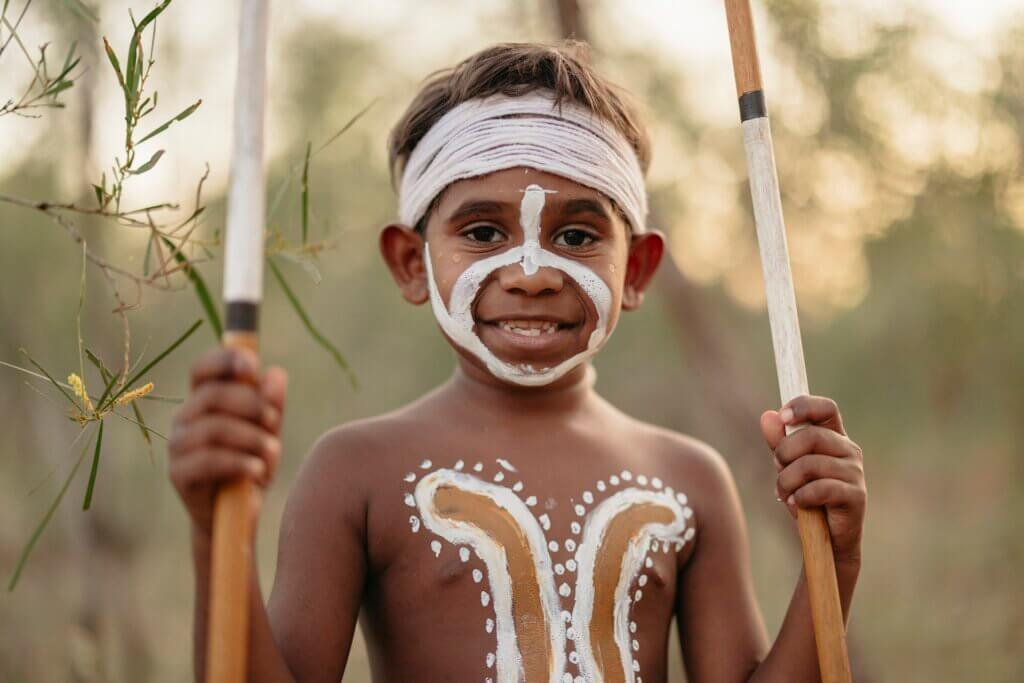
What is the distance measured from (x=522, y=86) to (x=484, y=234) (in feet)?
1.19

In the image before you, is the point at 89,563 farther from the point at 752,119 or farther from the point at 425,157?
the point at 752,119

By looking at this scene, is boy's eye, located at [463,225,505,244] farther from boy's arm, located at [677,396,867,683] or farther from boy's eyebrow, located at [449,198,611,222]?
boy's arm, located at [677,396,867,683]

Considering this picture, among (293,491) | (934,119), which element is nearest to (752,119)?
(293,491)

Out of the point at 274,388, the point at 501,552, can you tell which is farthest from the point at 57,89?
the point at 501,552

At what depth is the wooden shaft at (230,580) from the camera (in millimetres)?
1607

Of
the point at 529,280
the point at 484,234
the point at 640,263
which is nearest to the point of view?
the point at 529,280

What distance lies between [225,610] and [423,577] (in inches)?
30.4

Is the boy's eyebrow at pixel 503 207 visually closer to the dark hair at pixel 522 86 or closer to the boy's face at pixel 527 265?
the boy's face at pixel 527 265

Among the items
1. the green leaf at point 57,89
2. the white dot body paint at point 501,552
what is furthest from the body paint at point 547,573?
the green leaf at point 57,89

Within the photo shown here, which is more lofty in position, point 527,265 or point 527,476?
point 527,265

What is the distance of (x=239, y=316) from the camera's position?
1649mm

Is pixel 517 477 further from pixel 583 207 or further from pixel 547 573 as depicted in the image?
pixel 583 207

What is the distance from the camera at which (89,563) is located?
652 centimetres

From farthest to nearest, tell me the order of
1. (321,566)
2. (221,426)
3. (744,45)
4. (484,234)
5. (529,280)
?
(484,234), (529,280), (321,566), (744,45), (221,426)
